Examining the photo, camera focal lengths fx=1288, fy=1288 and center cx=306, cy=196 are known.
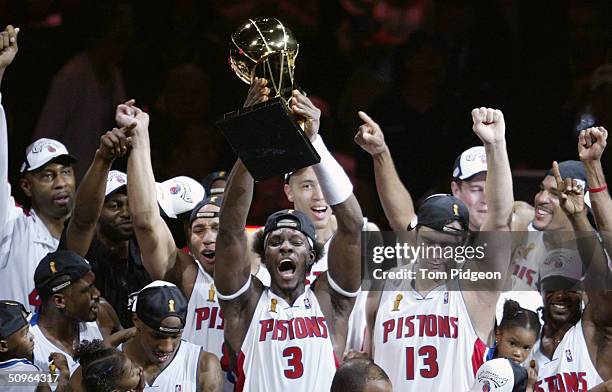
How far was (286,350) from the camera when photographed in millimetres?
5465

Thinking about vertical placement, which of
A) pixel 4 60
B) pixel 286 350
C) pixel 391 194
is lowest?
pixel 286 350

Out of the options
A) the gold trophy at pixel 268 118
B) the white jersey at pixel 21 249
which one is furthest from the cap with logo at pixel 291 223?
the white jersey at pixel 21 249

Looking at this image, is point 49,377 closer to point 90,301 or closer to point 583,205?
point 90,301

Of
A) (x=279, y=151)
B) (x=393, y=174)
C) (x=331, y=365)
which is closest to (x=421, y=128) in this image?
(x=393, y=174)

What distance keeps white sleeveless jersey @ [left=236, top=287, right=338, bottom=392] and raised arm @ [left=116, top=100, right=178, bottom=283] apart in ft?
1.80

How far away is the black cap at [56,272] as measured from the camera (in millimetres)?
5660

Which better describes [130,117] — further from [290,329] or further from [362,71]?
[362,71]

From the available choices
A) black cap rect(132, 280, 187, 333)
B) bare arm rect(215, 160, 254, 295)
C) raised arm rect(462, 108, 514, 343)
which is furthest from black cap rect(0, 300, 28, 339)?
raised arm rect(462, 108, 514, 343)

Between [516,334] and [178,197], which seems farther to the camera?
[178,197]

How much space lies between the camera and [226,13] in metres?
8.00

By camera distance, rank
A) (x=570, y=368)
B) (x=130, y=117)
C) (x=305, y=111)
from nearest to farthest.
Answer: (x=305, y=111) < (x=570, y=368) < (x=130, y=117)

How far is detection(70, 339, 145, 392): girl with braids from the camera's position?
16.4ft

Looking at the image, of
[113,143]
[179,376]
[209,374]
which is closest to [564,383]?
[209,374]

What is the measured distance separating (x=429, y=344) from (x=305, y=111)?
1.33m
